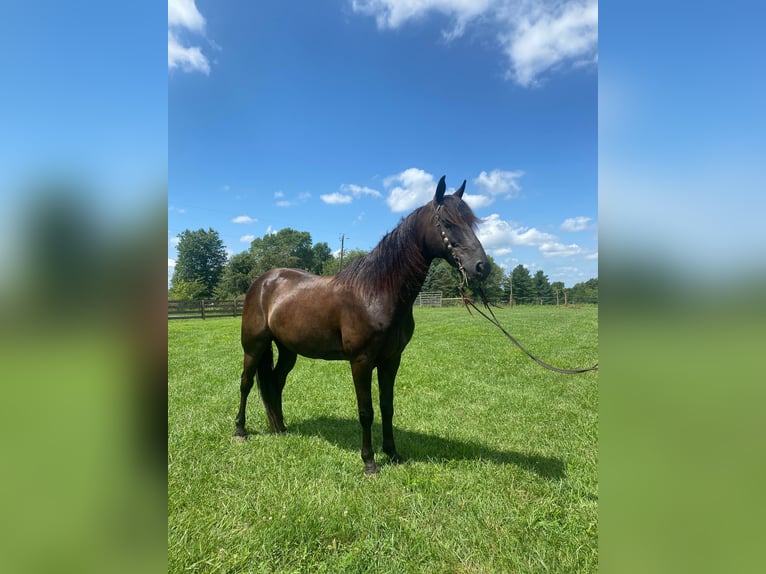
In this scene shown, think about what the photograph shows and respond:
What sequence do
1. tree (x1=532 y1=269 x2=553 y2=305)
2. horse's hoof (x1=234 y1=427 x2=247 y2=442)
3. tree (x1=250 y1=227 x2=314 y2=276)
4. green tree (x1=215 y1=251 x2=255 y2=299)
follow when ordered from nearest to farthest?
horse's hoof (x1=234 y1=427 x2=247 y2=442)
green tree (x1=215 y1=251 x2=255 y2=299)
tree (x1=532 y1=269 x2=553 y2=305)
tree (x1=250 y1=227 x2=314 y2=276)

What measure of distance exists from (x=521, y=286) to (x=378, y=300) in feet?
178

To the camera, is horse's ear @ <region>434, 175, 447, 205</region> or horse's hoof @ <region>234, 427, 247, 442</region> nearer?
horse's ear @ <region>434, 175, 447, 205</region>

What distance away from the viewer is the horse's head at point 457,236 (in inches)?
121

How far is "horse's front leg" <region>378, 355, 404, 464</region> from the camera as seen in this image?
3.78 m

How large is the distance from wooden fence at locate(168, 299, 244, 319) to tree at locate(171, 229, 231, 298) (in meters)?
12.6

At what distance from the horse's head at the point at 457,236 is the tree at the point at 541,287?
169ft

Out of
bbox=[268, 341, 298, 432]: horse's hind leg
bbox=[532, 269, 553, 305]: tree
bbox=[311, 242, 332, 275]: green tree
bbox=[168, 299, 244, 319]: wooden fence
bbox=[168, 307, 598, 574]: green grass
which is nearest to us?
bbox=[168, 307, 598, 574]: green grass

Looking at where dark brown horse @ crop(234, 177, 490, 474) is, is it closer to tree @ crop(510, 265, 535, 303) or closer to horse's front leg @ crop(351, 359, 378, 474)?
horse's front leg @ crop(351, 359, 378, 474)

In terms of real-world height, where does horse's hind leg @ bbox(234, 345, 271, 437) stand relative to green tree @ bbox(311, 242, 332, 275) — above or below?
below

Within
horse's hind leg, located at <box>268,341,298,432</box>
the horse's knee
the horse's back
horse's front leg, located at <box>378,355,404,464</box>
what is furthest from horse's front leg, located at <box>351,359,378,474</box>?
horse's hind leg, located at <box>268,341,298,432</box>

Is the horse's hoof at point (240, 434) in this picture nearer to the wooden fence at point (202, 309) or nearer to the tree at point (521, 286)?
the wooden fence at point (202, 309)
